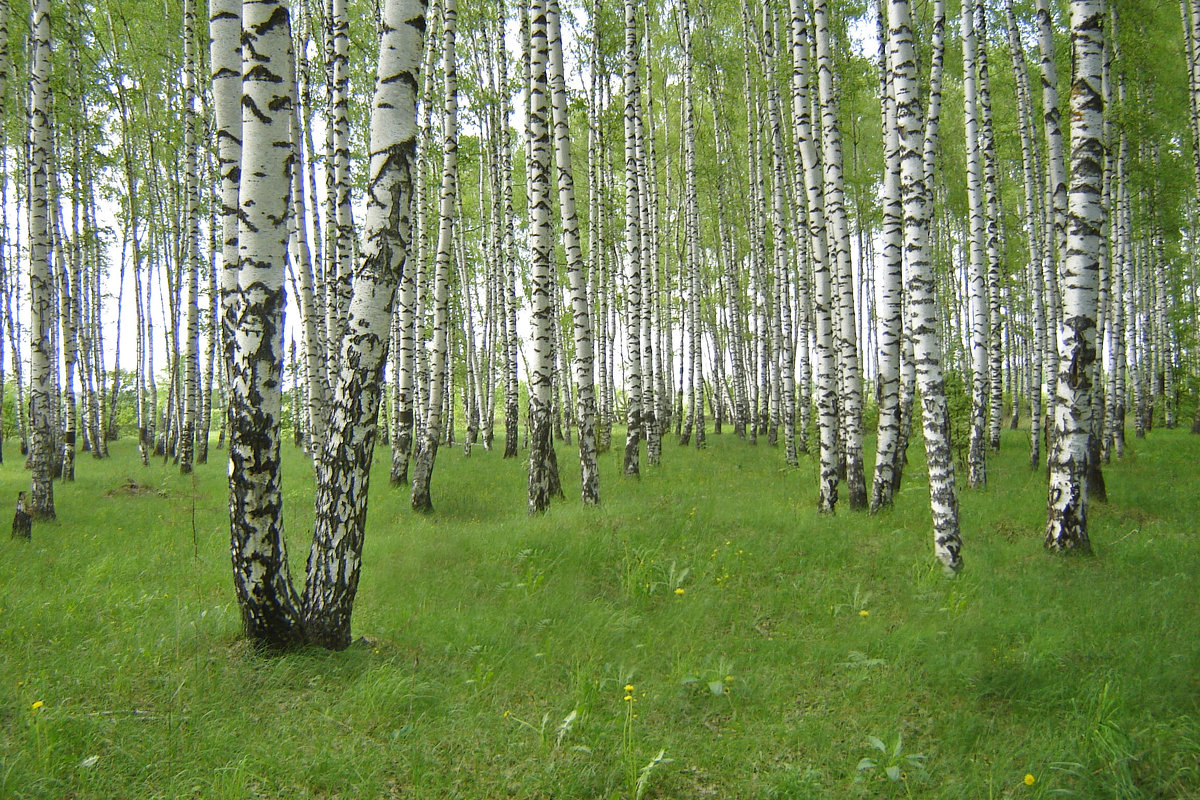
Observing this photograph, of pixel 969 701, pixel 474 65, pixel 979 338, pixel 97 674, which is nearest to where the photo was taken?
pixel 97 674

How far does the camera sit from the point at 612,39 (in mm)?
13789

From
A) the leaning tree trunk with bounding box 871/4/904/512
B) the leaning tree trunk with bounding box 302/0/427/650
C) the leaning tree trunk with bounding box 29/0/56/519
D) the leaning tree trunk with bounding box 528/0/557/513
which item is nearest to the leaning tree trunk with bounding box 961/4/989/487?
the leaning tree trunk with bounding box 871/4/904/512

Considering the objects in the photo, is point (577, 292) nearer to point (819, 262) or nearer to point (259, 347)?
point (819, 262)

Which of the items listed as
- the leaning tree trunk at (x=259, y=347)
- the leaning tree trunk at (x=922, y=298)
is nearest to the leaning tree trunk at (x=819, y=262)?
the leaning tree trunk at (x=922, y=298)

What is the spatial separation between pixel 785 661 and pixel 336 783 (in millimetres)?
3135

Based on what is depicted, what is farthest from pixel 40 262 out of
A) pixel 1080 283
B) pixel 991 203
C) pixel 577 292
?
pixel 991 203

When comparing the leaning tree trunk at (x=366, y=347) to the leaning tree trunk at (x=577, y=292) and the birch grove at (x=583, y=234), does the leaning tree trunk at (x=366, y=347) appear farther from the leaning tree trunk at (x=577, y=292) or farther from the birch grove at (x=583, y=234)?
the leaning tree trunk at (x=577, y=292)

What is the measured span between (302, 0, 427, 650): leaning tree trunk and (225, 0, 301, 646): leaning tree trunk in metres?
0.27

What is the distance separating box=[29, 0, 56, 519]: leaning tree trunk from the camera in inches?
301

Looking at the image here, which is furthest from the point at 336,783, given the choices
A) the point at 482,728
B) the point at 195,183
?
the point at 195,183

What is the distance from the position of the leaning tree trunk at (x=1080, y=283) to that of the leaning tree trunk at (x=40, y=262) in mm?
12033

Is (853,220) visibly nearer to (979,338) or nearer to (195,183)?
(979,338)

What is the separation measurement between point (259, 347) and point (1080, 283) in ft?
25.7

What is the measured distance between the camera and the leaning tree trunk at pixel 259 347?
4047mm
